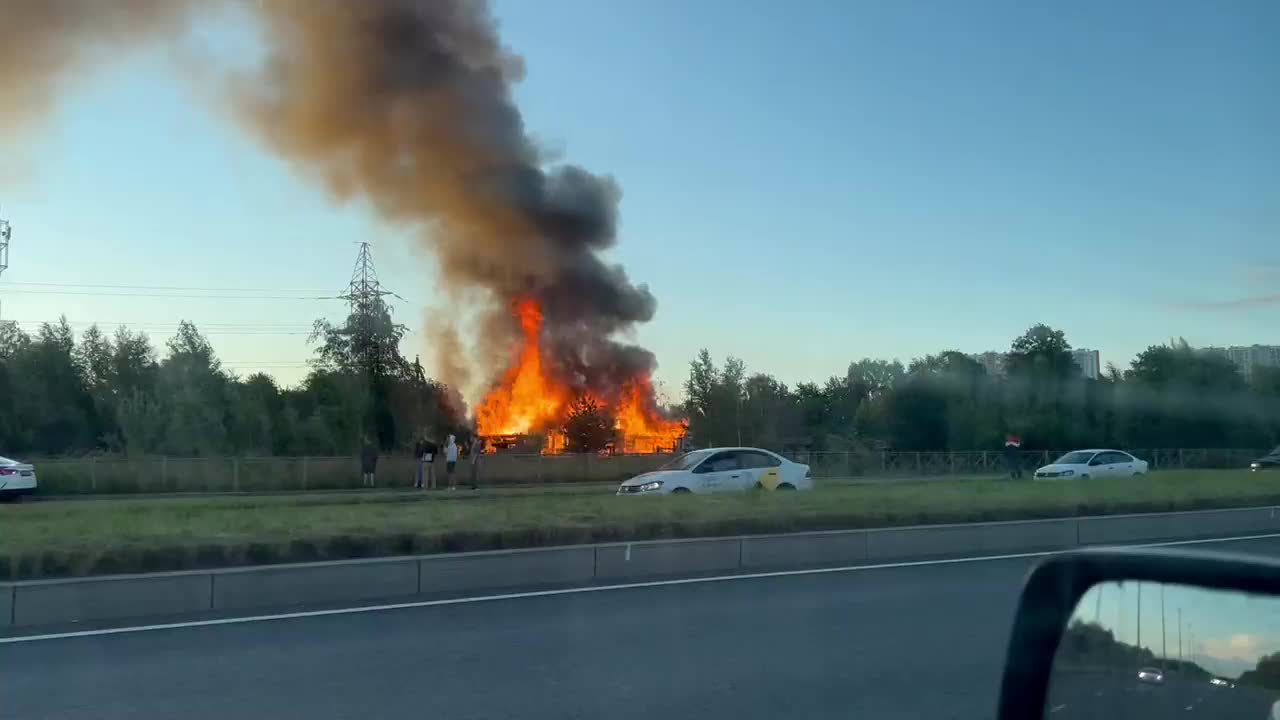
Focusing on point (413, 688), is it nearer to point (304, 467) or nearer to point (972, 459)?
point (304, 467)

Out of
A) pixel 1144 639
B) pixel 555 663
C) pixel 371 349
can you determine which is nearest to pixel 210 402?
pixel 371 349

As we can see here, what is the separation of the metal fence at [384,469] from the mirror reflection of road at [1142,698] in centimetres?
3098

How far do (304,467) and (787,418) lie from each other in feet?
96.3

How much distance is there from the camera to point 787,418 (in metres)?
56.2

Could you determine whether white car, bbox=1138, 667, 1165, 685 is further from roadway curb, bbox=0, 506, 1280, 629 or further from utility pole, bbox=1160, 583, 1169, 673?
roadway curb, bbox=0, 506, 1280, 629

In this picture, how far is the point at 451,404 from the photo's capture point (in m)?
48.2

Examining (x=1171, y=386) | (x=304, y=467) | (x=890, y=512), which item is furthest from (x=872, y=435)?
(x=890, y=512)

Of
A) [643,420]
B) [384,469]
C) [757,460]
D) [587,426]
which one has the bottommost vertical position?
[384,469]

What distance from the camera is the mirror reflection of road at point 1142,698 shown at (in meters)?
2.10

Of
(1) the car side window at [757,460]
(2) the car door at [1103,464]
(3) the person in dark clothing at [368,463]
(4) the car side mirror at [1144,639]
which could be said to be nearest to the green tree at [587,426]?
(3) the person in dark clothing at [368,463]

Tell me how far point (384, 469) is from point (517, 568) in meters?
23.8

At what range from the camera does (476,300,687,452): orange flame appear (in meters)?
47.4

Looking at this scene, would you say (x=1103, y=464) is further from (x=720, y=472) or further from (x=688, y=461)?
(x=688, y=461)

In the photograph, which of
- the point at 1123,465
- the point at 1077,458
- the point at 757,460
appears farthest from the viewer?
the point at 1077,458
